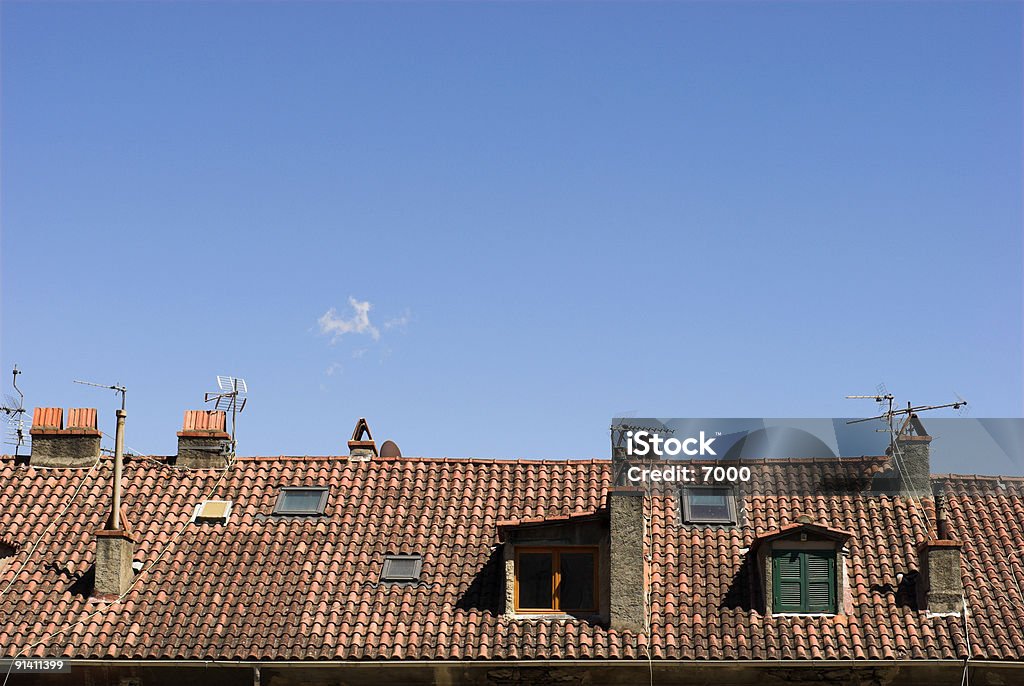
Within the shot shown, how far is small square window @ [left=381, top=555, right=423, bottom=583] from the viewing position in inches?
1002

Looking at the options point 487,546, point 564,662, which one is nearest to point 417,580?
point 487,546

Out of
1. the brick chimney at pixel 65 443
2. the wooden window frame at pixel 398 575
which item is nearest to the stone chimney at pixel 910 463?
the wooden window frame at pixel 398 575

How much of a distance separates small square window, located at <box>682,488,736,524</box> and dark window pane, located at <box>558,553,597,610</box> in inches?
99.4

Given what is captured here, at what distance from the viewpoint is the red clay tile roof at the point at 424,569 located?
23.8 meters

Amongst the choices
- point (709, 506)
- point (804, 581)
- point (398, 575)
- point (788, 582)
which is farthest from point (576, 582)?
point (804, 581)

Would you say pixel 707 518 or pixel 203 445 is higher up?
pixel 203 445

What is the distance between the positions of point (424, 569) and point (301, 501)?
3.40m

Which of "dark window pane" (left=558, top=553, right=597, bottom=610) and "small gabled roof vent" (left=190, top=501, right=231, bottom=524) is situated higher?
"small gabled roof vent" (left=190, top=501, right=231, bottom=524)

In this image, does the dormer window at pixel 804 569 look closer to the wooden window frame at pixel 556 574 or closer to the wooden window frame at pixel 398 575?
the wooden window frame at pixel 556 574

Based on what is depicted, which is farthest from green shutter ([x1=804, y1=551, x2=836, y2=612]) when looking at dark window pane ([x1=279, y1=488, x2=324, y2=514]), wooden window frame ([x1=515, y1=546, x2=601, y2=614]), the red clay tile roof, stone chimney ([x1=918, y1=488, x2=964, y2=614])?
dark window pane ([x1=279, y1=488, x2=324, y2=514])

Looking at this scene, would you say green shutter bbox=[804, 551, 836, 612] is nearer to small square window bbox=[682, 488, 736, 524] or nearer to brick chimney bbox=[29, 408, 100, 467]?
small square window bbox=[682, 488, 736, 524]

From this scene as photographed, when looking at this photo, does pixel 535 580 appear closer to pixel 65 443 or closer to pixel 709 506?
pixel 709 506

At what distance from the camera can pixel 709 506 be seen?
27.1 metres

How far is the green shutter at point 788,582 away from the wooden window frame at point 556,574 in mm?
2878
